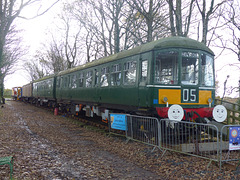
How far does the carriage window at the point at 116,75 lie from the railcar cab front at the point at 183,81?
7.45 feet

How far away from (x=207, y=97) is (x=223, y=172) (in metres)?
3.74

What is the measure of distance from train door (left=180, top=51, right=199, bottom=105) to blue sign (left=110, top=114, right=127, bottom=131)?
2.17 m

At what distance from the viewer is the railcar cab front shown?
7.82m

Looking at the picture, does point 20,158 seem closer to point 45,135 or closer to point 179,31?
point 45,135

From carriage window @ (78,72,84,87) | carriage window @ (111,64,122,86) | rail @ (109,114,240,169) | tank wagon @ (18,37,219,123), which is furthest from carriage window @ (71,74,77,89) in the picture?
rail @ (109,114,240,169)

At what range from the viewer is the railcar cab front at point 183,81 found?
7.82 metres

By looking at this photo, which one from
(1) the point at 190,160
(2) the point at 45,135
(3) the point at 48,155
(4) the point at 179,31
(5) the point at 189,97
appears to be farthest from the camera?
(4) the point at 179,31

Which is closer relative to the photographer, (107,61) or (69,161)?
(69,161)

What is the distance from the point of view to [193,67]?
8328mm

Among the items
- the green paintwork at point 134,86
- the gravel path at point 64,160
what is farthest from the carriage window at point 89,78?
the gravel path at point 64,160

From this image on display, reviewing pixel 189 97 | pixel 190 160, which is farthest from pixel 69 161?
pixel 189 97

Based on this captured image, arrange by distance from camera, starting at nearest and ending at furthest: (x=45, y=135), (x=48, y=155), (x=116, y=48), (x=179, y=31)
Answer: (x=48, y=155)
(x=45, y=135)
(x=179, y=31)
(x=116, y=48)

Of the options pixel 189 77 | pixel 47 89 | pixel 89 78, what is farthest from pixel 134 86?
pixel 47 89

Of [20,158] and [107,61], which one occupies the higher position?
[107,61]
